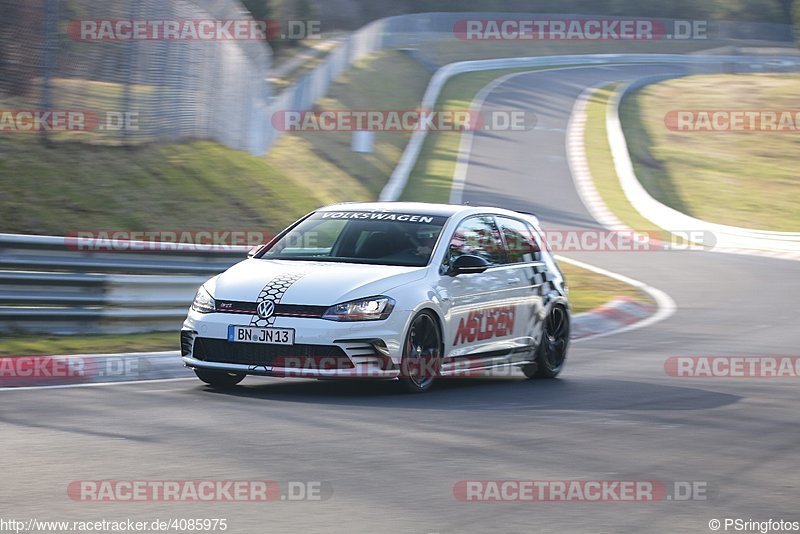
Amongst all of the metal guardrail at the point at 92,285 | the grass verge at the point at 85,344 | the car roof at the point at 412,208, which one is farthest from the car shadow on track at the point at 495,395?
the metal guardrail at the point at 92,285

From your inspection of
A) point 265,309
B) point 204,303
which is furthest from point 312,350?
point 204,303

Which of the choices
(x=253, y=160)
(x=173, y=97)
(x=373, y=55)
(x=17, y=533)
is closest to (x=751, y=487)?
(x=17, y=533)

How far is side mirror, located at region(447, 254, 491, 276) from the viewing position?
10938 millimetres

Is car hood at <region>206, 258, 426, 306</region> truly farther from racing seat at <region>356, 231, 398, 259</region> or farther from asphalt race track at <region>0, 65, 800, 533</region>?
asphalt race track at <region>0, 65, 800, 533</region>

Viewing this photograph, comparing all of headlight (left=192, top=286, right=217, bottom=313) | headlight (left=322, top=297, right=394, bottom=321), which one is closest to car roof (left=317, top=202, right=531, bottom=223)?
headlight (left=322, top=297, right=394, bottom=321)

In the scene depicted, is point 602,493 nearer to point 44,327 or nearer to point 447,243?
point 447,243

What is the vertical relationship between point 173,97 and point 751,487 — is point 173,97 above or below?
above

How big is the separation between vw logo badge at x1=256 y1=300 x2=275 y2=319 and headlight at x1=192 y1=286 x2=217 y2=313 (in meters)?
0.40

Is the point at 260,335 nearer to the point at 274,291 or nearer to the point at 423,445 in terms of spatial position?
the point at 274,291

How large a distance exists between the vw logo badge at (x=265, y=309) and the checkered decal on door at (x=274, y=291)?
0.08 ft

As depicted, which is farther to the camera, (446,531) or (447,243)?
(447,243)

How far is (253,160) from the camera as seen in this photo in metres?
25.9

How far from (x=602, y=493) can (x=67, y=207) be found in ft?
36.9

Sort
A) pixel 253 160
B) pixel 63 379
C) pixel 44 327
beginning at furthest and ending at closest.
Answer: pixel 253 160
pixel 44 327
pixel 63 379
